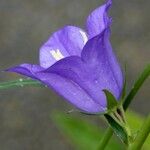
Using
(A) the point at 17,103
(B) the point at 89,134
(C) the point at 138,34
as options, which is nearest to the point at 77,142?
(B) the point at 89,134

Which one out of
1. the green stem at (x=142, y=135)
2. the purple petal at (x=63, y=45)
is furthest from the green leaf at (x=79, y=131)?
the green stem at (x=142, y=135)

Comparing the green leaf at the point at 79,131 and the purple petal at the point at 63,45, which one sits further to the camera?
the green leaf at the point at 79,131

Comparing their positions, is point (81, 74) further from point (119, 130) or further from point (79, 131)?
point (79, 131)

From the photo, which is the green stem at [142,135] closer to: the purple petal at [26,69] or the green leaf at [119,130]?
the green leaf at [119,130]

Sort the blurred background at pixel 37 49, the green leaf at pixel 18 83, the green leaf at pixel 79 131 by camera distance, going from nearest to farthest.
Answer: the green leaf at pixel 18 83, the green leaf at pixel 79 131, the blurred background at pixel 37 49

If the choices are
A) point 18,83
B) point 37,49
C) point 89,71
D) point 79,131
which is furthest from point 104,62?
point 37,49

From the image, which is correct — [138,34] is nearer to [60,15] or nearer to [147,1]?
[147,1]
